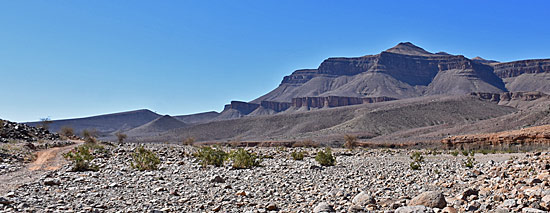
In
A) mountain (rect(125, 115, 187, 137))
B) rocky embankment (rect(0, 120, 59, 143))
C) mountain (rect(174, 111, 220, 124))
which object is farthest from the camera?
mountain (rect(174, 111, 220, 124))

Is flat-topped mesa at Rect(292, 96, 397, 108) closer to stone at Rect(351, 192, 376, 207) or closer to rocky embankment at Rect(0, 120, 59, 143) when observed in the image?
rocky embankment at Rect(0, 120, 59, 143)

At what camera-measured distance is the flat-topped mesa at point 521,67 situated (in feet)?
538

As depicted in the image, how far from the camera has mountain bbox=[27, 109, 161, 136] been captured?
136 metres

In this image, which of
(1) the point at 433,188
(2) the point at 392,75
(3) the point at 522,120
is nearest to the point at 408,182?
(1) the point at 433,188

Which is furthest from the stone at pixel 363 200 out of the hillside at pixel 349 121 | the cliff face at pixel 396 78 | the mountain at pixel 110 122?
the cliff face at pixel 396 78

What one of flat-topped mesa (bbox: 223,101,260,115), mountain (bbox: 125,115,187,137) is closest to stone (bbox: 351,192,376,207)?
mountain (bbox: 125,115,187,137)

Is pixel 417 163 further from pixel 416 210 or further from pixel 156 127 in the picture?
pixel 156 127

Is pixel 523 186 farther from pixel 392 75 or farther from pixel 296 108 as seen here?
pixel 392 75

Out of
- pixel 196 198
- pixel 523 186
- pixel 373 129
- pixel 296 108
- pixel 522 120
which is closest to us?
pixel 523 186

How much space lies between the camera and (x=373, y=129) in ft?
238

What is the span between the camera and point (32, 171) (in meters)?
14.6

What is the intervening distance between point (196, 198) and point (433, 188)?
5194 mm

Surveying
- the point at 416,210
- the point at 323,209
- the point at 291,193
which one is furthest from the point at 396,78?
the point at 416,210

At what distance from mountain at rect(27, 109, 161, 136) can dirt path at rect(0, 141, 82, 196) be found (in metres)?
118
